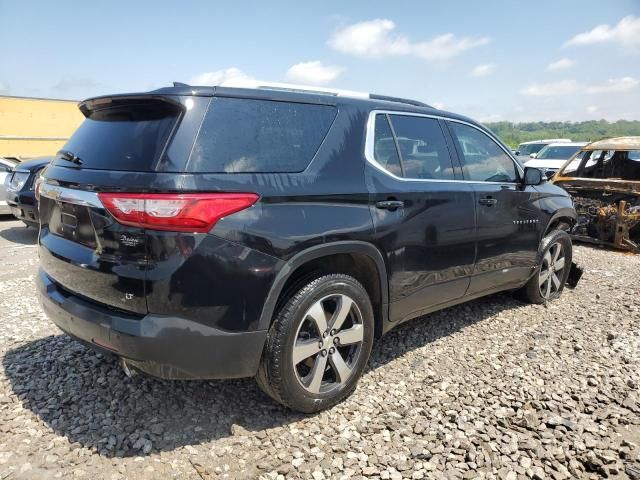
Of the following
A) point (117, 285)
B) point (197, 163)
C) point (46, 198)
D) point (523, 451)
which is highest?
point (197, 163)

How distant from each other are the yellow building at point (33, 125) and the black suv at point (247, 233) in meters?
15.3

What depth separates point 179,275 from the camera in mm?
2178

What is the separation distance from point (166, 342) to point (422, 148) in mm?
2222

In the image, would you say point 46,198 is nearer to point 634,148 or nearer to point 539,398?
point 539,398

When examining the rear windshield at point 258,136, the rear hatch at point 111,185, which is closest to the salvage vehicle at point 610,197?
the rear windshield at point 258,136

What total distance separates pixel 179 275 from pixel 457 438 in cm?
176

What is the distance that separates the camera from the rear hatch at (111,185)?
222cm

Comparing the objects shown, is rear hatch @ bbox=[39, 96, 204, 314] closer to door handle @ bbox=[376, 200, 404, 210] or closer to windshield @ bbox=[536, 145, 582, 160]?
door handle @ bbox=[376, 200, 404, 210]

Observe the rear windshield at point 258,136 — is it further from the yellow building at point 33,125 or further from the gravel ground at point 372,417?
the yellow building at point 33,125

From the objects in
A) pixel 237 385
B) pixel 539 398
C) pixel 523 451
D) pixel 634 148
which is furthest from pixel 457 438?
pixel 634 148

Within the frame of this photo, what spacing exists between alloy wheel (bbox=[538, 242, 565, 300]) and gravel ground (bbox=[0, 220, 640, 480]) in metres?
0.89

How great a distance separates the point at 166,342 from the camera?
223 centimetres

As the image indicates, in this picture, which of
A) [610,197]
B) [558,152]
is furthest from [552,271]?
[558,152]

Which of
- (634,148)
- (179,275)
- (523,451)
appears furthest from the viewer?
(634,148)
